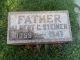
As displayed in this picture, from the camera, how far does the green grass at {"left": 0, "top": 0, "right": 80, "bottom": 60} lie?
6.16 feet

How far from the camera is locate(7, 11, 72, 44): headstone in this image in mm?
1794

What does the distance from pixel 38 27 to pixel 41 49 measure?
17 cm

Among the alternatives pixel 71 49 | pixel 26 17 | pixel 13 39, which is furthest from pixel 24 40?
pixel 71 49

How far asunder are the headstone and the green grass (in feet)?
0.43

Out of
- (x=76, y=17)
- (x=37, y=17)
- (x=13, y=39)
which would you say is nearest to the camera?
(x=13, y=39)

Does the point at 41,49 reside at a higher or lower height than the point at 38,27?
lower

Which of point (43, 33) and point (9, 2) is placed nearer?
point (43, 33)

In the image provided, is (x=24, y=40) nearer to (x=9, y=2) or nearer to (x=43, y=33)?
(x=43, y=33)

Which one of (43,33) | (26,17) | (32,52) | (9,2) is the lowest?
(32,52)

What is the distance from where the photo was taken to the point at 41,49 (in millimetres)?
1903

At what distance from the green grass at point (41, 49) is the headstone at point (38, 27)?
0.43 feet

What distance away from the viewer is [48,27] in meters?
1.85

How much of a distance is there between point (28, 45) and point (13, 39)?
0.15 metres

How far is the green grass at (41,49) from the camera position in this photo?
6.16 feet
